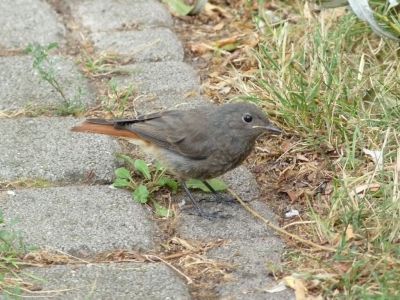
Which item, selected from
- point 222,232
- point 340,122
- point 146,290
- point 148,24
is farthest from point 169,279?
point 148,24

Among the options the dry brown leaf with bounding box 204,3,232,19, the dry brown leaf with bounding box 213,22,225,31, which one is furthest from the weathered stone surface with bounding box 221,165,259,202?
the dry brown leaf with bounding box 204,3,232,19

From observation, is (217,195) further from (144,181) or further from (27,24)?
(27,24)

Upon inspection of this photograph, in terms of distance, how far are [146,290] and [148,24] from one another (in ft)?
10.1

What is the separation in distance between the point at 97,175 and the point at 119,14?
2088mm

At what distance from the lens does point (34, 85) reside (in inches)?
230

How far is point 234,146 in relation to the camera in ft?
16.5

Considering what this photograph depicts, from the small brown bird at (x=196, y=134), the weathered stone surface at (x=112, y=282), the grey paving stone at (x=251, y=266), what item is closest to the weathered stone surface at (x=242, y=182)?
the small brown bird at (x=196, y=134)

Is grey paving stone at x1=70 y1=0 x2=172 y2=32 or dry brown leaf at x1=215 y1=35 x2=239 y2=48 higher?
grey paving stone at x1=70 y1=0 x2=172 y2=32

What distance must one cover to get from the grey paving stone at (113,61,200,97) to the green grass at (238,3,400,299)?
15.6 inches

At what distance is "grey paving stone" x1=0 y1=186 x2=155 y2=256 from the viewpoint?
14.3 feet

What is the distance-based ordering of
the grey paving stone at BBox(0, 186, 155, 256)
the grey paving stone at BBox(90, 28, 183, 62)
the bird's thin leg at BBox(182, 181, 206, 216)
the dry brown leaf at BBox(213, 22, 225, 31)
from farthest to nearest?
1. the dry brown leaf at BBox(213, 22, 225, 31)
2. the grey paving stone at BBox(90, 28, 183, 62)
3. the bird's thin leg at BBox(182, 181, 206, 216)
4. the grey paving stone at BBox(0, 186, 155, 256)

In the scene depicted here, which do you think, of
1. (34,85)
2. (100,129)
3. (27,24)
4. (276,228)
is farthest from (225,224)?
(27,24)

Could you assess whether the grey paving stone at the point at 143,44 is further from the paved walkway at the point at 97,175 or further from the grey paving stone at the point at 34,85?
the grey paving stone at the point at 34,85

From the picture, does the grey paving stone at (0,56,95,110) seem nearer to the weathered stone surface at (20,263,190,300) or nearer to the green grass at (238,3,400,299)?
the green grass at (238,3,400,299)
